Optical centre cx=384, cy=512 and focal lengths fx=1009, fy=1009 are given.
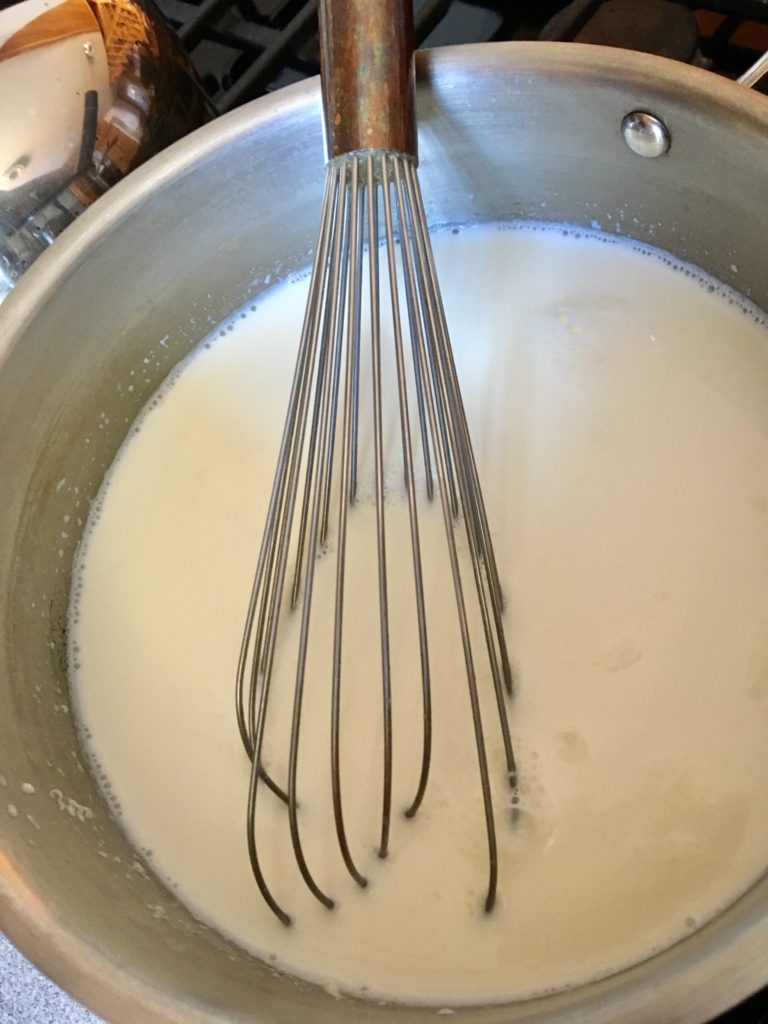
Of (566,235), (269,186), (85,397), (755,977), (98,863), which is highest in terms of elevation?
(566,235)

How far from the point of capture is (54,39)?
729mm

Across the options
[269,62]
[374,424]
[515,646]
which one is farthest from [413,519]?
[269,62]

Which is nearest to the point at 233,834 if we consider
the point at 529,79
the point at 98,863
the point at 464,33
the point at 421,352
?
the point at 98,863

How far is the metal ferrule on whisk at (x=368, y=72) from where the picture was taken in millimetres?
642

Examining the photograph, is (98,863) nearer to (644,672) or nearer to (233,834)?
(233,834)

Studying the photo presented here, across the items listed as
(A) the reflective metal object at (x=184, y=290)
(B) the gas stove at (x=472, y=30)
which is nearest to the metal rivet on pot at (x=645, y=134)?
(A) the reflective metal object at (x=184, y=290)

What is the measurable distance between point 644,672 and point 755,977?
292 mm

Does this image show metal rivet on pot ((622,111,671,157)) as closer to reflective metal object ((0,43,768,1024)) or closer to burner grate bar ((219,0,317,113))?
reflective metal object ((0,43,768,1024))

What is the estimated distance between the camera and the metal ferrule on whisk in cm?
64

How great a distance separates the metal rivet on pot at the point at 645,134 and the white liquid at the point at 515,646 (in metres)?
0.14

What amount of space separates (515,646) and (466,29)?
0.54 m

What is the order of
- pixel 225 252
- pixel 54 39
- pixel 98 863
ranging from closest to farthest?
1. pixel 98 863
2. pixel 54 39
3. pixel 225 252

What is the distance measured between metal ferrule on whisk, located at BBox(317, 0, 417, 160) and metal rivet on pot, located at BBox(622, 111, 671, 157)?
18cm

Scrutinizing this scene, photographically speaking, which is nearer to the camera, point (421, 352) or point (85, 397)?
point (421, 352)
